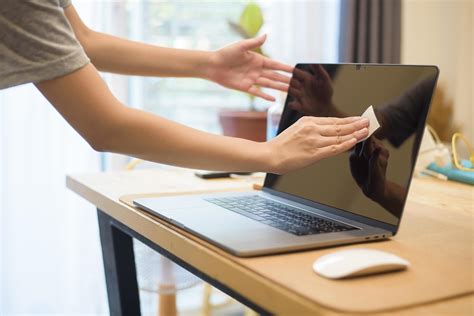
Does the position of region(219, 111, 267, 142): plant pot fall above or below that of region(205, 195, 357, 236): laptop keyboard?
above

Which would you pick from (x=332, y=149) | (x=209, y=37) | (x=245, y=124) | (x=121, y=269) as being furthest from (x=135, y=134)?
(x=209, y=37)

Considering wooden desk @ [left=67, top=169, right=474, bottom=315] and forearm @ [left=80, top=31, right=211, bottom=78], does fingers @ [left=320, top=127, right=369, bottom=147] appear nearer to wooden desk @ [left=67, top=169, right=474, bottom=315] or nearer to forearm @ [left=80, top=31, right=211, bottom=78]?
wooden desk @ [left=67, top=169, right=474, bottom=315]

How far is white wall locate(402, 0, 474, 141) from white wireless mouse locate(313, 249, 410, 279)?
2.25 meters

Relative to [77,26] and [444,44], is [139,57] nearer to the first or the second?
[77,26]

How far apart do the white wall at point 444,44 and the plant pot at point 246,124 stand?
1.23 m

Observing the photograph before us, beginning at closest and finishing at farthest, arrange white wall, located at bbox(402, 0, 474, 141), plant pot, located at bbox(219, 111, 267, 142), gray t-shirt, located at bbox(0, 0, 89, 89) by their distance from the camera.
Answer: gray t-shirt, located at bbox(0, 0, 89, 89)
plant pot, located at bbox(219, 111, 267, 142)
white wall, located at bbox(402, 0, 474, 141)

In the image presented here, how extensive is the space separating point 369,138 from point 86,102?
456 mm

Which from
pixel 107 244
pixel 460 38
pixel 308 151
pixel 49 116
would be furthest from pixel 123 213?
pixel 460 38

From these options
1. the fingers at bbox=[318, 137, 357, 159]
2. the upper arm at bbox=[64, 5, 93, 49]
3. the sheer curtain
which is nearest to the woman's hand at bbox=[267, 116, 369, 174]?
the fingers at bbox=[318, 137, 357, 159]

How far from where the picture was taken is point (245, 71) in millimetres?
1438

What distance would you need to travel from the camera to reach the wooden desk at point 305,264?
67 centimetres

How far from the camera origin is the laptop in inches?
35.6

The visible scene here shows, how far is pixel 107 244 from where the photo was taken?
4.53 ft

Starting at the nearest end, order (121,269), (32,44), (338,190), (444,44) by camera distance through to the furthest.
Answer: (32,44) → (338,190) → (121,269) → (444,44)
